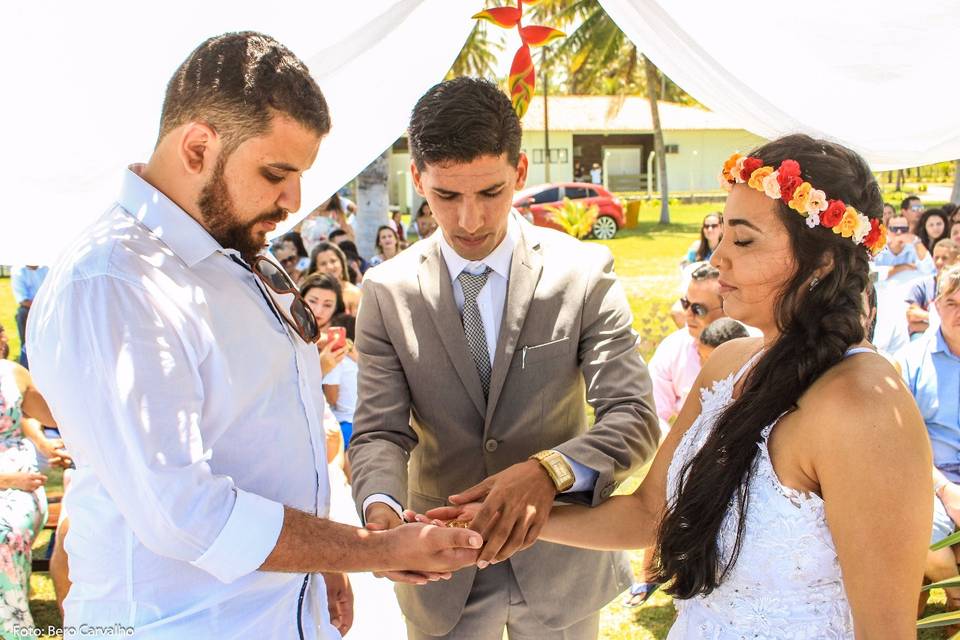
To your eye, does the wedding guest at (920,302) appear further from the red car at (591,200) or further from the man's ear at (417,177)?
the red car at (591,200)

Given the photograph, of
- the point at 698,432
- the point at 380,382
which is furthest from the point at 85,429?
the point at 698,432

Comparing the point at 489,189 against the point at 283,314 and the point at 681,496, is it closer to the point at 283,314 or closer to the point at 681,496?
the point at 283,314

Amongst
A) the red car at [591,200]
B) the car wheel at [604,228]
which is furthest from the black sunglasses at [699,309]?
the car wheel at [604,228]

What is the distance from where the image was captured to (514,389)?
2.80 m

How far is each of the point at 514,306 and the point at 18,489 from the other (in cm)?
404

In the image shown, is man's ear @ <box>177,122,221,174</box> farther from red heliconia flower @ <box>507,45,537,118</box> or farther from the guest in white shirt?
red heliconia flower @ <box>507,45,537,118</box>

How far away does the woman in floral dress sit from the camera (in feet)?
Result: 16.2

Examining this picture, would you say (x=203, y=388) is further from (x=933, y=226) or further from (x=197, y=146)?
(x=933, y=226)

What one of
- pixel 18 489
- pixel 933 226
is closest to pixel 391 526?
pixel 18 489

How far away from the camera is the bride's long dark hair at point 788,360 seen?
2.26 metres

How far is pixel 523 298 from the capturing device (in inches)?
111

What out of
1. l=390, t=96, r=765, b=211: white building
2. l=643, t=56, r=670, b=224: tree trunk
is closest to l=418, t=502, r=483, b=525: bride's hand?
l=643, t=56, r=670, b=224: tree trunk

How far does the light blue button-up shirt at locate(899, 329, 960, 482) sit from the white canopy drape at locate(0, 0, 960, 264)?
2407 millimetres

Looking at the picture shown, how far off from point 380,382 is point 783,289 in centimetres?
127
